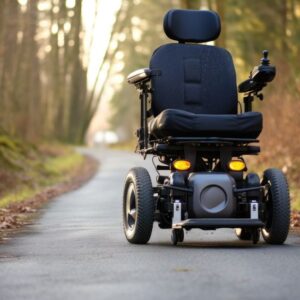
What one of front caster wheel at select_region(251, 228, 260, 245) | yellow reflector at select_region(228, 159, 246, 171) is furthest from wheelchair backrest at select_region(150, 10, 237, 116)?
front caster wheel at select_region(251, 228, 260, 245)

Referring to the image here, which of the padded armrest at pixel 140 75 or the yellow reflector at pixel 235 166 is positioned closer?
the yellow reflector at pixel 235 166

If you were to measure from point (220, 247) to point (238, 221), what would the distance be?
31 centimetres

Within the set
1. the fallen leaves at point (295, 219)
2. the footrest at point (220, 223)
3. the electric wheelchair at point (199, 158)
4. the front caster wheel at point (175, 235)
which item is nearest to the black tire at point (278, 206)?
the electric wheelchair at point (199, 158)

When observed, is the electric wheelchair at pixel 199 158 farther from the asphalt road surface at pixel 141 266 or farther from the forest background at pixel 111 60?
the forest background at pixel 111 60

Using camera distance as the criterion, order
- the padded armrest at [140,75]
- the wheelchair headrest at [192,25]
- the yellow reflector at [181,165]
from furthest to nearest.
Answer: the wheelchair headrest at [192,25], the padded armrest at [140,75], the yellow reflector at [181,165]

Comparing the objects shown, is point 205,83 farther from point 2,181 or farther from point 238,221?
point 2,181

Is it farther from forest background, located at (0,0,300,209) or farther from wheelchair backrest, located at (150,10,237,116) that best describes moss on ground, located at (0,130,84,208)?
wheelchair backrest, located at (150,10,237,116)

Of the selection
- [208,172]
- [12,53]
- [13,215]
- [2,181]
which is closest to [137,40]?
[12,53]

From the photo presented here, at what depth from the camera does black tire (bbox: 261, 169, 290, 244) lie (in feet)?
30.2

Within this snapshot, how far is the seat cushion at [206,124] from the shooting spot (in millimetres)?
9227

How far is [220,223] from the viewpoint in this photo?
8.98 m

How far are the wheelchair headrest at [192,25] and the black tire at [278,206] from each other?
192cm

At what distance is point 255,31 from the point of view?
3634cm

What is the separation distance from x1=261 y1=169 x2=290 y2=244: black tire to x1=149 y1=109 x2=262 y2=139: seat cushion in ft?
1.52
